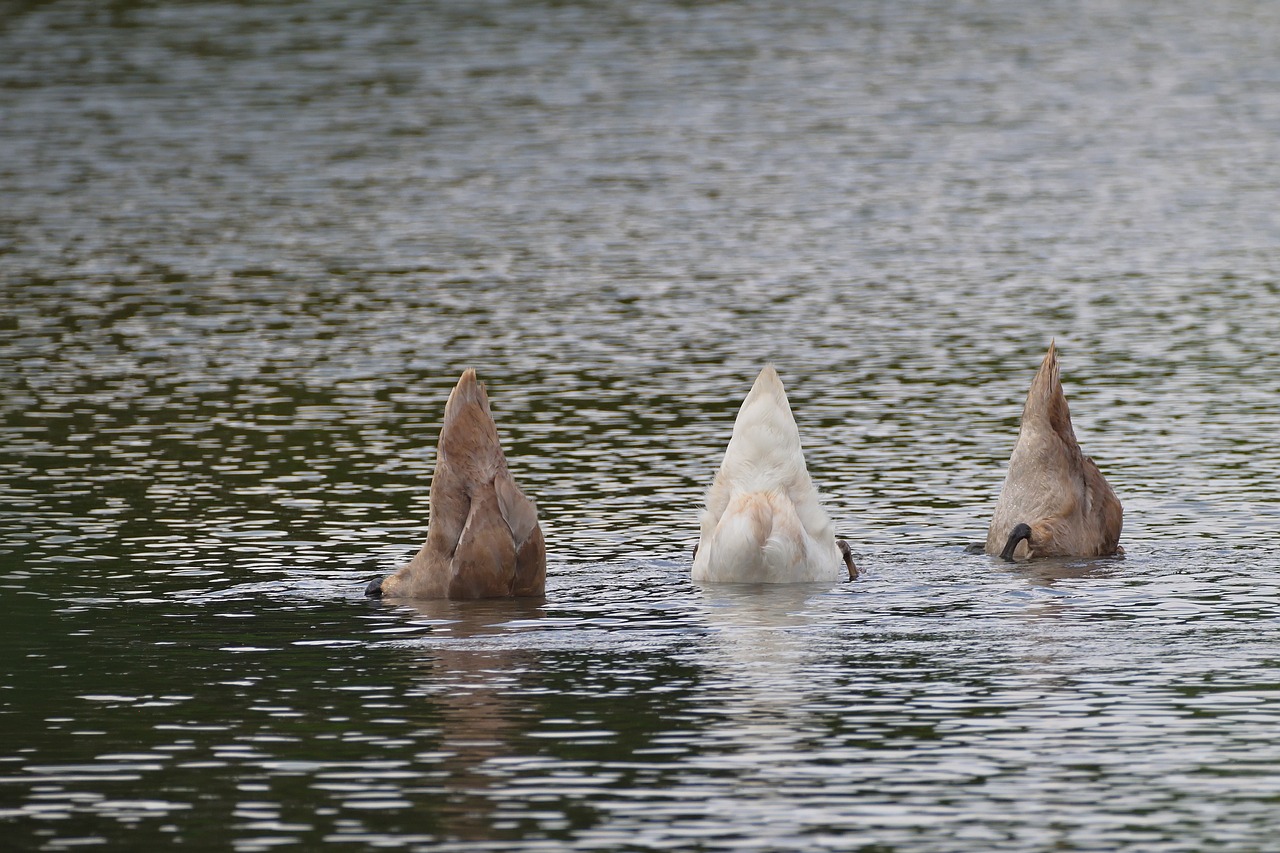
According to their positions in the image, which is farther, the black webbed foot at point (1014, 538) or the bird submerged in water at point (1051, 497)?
the bird submerged in water at point (1051, 497)

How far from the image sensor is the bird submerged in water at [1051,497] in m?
13.5

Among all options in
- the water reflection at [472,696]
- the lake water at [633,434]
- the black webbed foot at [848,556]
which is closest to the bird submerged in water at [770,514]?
the black webbed foot at [848,556]

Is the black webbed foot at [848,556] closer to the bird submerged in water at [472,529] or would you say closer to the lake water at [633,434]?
the lake water at [633,434]

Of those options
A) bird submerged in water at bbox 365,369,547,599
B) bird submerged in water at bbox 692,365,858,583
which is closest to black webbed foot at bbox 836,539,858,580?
bird submerged in water at bbox 692,365,858,583

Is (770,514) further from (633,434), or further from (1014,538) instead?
(633,434)

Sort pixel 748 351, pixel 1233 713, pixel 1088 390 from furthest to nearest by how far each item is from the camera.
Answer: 1. pixel 748 351
2. pixel 1088 390
3. pixel 1233 713

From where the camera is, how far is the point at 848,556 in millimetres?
12875

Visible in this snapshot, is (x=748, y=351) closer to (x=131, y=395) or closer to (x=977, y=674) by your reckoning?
(x=131, y=395)

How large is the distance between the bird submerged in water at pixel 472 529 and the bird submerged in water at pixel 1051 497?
2.58 meters

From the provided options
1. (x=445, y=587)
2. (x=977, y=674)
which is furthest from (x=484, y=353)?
(x=977, y=674)

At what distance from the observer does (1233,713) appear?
10.0 metres

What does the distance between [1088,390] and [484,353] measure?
528 cm

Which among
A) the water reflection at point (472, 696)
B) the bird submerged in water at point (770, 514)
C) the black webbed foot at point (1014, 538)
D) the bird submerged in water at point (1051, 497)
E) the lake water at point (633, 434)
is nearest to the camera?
the water reflection at point (472, 696)

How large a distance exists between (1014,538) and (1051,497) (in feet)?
1.59
